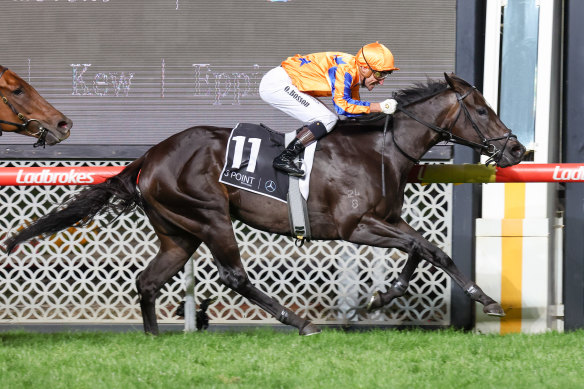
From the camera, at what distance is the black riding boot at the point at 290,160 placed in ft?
19.3

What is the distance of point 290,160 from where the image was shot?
5.89m

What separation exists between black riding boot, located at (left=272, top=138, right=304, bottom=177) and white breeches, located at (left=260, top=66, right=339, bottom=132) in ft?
0.78

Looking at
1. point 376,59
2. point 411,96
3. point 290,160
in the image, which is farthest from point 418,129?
point 290,160

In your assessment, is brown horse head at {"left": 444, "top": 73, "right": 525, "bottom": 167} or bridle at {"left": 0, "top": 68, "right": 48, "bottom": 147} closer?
bridle at {"left": 0, "top": 68, "right": 48, "bottom": 147}

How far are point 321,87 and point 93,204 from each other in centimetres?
170

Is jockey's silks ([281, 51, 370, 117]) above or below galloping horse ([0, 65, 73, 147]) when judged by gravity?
above

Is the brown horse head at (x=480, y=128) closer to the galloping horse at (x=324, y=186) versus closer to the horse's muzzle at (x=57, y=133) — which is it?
the galloping horse at (x=324, y=186)

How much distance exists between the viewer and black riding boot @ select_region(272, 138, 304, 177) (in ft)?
19.3

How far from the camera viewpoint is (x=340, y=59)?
5961 mm

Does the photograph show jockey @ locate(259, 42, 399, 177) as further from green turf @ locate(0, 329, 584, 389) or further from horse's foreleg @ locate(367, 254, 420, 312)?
green turf @ locate(0, 329, 584, 389)

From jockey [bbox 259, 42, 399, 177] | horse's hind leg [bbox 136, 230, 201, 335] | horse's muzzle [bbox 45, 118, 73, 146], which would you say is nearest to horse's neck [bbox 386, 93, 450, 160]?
jockey [bbox 259, 42, 399, 177]

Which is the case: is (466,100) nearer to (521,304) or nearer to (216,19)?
(521,304)

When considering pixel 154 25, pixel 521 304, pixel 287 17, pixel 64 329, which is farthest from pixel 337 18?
pixel 64 329

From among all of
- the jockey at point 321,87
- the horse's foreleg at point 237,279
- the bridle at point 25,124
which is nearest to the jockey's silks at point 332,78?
the jockey at point 321,87
